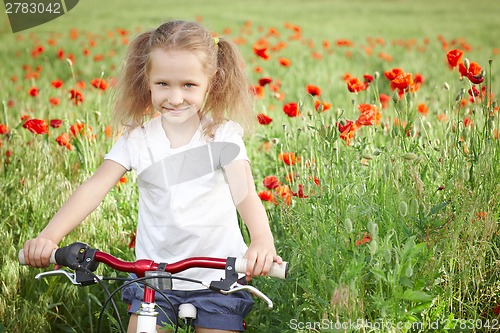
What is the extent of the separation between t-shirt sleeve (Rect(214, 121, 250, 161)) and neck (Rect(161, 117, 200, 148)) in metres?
0.09

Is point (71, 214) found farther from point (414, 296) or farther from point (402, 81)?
point (402, 81)

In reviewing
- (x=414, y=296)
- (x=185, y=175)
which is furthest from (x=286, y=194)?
(x=414, y=296)

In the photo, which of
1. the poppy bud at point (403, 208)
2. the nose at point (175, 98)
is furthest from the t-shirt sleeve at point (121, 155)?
the poppy bud at point (403, 208)

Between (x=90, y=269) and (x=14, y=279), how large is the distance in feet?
4.27

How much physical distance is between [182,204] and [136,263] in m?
0.60

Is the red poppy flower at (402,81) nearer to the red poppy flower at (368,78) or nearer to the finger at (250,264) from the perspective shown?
the red poppy flower at (368,78)

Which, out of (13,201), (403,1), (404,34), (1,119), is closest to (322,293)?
(13,201)

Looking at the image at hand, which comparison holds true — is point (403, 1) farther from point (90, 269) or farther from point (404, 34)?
point (90, 269)

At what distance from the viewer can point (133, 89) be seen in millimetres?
2898

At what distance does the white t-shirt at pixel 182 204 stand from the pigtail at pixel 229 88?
0.12 metres

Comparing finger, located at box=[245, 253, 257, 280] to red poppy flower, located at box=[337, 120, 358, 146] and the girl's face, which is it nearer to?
the girl's face

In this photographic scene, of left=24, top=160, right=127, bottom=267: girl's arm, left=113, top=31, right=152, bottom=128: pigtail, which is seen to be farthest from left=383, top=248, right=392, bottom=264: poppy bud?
left=113, top=31, right=152, bottom=128: pigtail

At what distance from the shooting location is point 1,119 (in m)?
5.71

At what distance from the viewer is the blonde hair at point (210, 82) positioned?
Answer: 2664 millimetres
